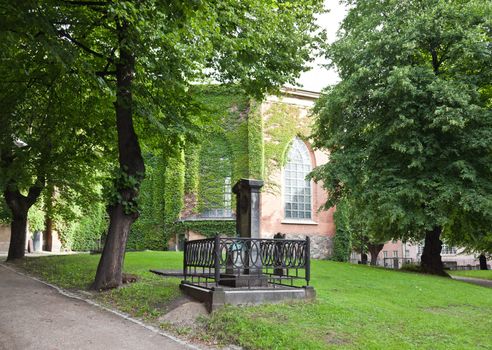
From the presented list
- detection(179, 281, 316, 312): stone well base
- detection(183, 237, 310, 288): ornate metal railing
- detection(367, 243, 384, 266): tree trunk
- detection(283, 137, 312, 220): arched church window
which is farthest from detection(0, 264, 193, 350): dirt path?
detection(367, 243, 384, 266): tree trunk

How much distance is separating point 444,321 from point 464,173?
376 inches

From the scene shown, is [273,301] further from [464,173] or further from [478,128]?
[478,128]

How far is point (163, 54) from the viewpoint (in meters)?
10.6

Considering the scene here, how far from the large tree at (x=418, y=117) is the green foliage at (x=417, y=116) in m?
0.04

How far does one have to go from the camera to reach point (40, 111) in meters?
15.4

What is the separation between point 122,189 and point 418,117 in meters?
11.6

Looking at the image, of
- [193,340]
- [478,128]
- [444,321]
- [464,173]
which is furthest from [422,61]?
[193,340]

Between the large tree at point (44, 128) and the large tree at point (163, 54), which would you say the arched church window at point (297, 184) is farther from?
the large tree at point (163, 54)

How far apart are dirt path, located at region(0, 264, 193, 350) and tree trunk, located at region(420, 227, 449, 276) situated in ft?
51.2

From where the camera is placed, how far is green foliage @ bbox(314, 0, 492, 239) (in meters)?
16.8

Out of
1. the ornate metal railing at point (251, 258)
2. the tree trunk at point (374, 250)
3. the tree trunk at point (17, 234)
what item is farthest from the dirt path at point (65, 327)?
the tree trunk at point (374, 250)

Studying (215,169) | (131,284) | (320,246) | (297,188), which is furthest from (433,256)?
(215,169)

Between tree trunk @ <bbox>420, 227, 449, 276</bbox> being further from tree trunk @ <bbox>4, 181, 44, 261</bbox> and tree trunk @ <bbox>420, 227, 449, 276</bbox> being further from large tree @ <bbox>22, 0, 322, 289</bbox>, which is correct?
tree trunk @ <bbox>4, 181, 44, 261</bbox>

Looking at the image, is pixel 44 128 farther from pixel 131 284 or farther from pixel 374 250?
pixel 374 250
